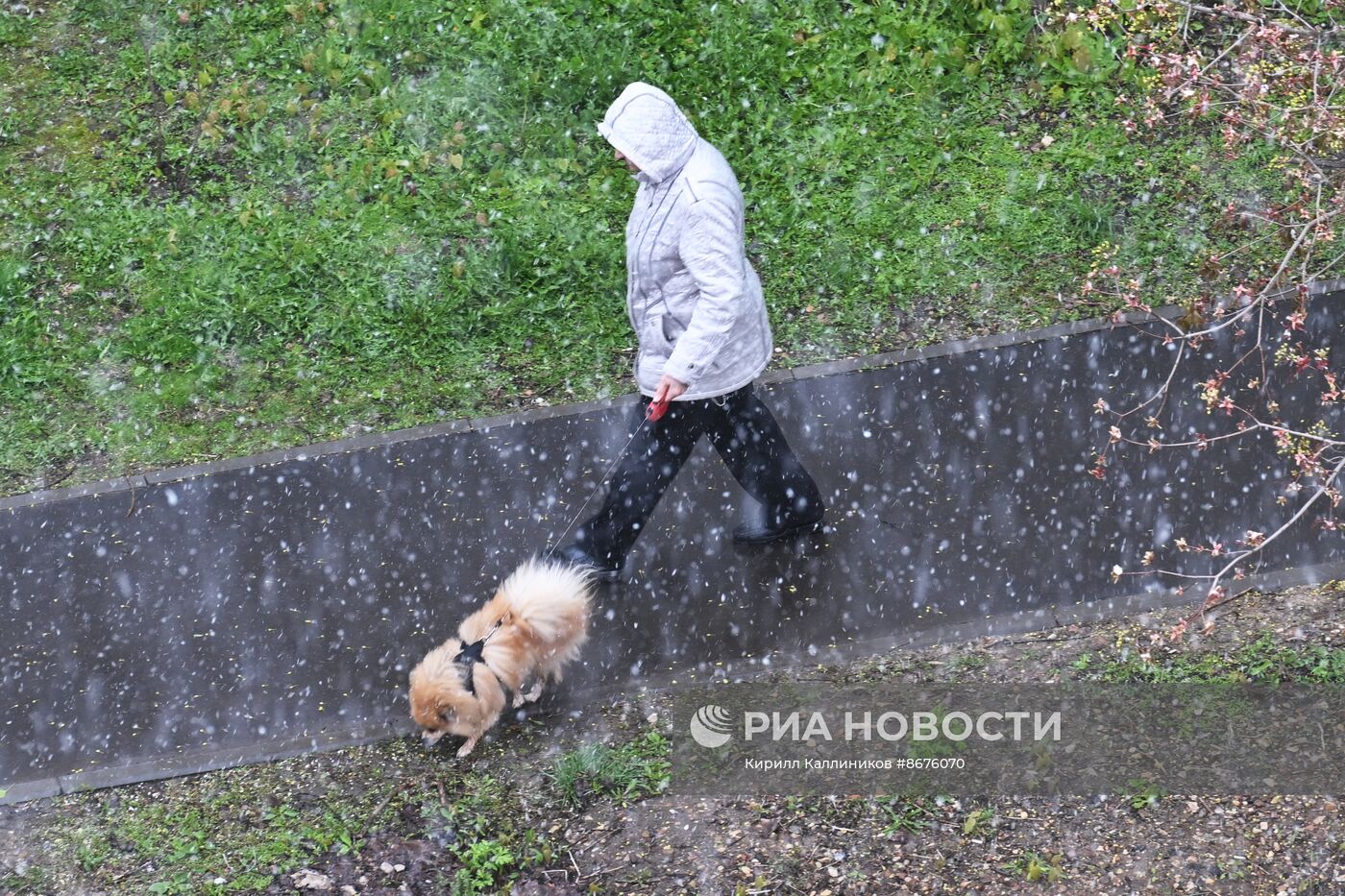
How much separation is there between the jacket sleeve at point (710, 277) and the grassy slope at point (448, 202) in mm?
1871

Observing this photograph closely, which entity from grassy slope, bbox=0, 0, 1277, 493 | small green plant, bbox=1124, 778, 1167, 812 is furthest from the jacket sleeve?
small green plant, bbox=1124, 778, 1167, 812

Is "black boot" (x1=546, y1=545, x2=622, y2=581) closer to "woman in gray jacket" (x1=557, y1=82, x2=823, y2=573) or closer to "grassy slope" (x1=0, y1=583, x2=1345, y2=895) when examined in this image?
"woman in gray jacket" (x1=557, y1=82, x2=823, y2=573)

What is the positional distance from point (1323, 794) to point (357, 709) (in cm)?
348

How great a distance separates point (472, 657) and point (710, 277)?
1.57 meters

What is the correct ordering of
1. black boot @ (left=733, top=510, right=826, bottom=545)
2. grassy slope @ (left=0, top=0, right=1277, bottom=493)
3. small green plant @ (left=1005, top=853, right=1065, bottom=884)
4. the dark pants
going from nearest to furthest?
1. small green plant @ (left=1005, top=853, right=1065, bottom=884)
2. the dark pants
3. black boot @ (left=733, top=510, right=826, bottom=545)
4. grassy slope @ (left=0, top=0, right=1277, bottom=493)

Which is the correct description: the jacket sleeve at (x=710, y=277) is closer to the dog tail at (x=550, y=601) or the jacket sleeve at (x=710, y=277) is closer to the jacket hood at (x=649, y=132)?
the jacket hood at (x=649, y=132)

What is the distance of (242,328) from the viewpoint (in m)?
6.38

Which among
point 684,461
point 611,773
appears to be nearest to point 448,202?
point 684,461

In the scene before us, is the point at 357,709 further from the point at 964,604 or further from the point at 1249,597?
the point at 1249,597

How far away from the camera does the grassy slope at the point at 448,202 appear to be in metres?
6.19

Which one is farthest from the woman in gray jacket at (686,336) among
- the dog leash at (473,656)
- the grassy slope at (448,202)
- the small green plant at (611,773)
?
the grassy slope at (448,202)

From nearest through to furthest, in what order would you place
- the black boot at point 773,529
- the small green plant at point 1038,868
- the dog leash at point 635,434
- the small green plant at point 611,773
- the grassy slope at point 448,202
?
the small green plant at point 1038,868
the small green plant at point 611,773
the dog leash at point 635,434
the black boot at point 773,529
the grassy slope at point 448,202

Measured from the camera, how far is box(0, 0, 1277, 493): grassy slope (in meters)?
6.19

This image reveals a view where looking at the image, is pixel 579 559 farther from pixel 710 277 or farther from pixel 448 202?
pixel 448 202
